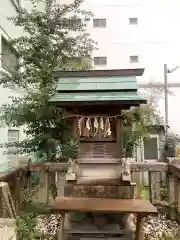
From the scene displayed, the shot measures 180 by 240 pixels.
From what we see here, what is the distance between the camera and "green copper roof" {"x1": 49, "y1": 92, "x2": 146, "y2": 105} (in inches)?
222

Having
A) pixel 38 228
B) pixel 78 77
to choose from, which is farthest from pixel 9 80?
pixel 38 228

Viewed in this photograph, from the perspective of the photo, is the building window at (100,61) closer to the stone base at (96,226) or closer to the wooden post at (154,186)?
the wooden post at (154,186)

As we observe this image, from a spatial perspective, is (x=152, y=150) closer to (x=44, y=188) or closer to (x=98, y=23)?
(x=44, y=188)

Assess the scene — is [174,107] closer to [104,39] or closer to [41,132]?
[104,39]

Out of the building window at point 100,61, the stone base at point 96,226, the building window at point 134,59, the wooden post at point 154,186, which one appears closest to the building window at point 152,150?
the wooden post at point 154,186

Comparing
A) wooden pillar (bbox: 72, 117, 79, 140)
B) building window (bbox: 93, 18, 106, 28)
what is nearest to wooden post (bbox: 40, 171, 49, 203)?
wooden pillar (bbox: 72, 117, 79, 140)

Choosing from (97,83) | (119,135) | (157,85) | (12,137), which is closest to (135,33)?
(157,85)

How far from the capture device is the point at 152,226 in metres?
6.64

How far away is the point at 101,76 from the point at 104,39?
1309 cm

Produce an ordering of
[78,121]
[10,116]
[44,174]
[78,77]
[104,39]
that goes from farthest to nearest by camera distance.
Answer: [104,39], [10,116], [44,174], [78,77], [78,121]

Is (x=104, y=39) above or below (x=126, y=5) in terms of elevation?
below

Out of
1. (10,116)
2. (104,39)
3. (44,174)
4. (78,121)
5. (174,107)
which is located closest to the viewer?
(78,121)

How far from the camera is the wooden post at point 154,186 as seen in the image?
7.29m

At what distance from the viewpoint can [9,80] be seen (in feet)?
27.8
